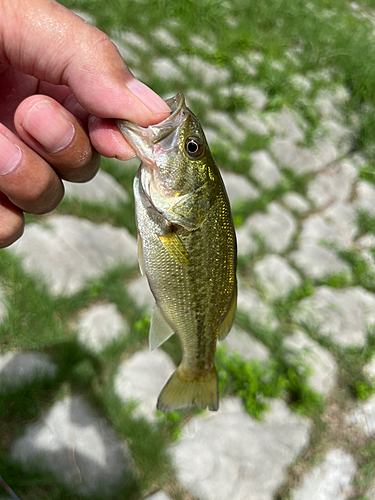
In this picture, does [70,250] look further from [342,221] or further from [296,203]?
[342,221]

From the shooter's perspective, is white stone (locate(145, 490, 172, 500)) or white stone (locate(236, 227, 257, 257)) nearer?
white stone (locate(145, 490, 172, 500))

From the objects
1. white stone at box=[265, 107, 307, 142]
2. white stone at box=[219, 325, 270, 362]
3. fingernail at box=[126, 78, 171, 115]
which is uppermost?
fingernail at box=[126, 78, 171, 115]

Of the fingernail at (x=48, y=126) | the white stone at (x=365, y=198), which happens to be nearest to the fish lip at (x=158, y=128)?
the fingernail at (x=48, y=126)

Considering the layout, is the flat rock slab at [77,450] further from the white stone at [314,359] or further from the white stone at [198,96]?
the white stone at [198,96]

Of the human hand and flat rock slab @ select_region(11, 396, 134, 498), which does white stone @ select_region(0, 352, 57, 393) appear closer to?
flat rock slab @ select_region(11, 396, 134, 498)

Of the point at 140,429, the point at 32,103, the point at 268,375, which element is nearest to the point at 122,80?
the point at 32,103

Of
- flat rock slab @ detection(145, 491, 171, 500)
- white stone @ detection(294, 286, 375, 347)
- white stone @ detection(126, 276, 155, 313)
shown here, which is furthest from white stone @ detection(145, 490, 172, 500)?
white stone @ detection(294, 286, 375, 347)

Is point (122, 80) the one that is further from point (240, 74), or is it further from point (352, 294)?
point (240, 74)
